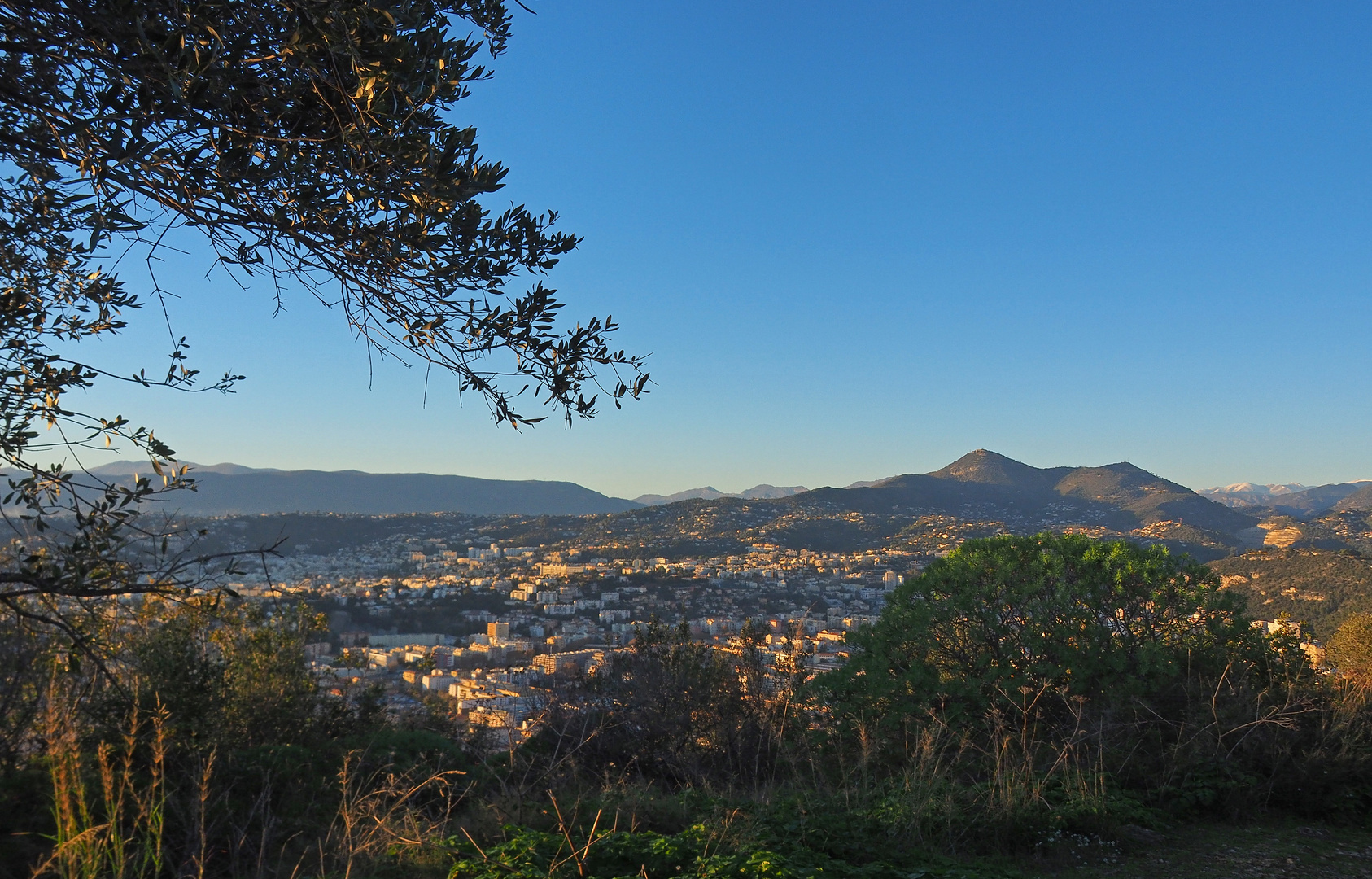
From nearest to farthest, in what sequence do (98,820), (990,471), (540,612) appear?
(98,820), (540,612), (990,471)

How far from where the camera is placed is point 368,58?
2.74 metres

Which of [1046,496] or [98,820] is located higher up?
[1046,496]

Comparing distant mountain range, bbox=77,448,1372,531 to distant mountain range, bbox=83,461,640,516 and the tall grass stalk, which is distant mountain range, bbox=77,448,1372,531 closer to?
distant mountain range, bbox=83,461,640,516

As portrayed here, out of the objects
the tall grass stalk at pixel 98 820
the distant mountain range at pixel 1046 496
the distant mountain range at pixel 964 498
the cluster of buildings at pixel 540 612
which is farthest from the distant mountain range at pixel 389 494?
the tall grass stalk at pixel 98 820

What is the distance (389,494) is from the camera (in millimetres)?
97375

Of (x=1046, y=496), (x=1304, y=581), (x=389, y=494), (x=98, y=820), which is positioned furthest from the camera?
(x=389, y=494)

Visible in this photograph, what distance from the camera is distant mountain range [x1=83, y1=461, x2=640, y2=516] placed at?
8162 cm

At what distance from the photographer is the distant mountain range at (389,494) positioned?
8162 cm

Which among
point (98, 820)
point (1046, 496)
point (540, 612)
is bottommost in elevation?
point (540, 612)

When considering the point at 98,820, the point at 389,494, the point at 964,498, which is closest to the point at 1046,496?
the point at 964,498

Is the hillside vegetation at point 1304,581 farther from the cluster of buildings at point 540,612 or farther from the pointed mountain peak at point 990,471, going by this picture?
the pointed mountain peak at point 990,471

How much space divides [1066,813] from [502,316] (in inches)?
172

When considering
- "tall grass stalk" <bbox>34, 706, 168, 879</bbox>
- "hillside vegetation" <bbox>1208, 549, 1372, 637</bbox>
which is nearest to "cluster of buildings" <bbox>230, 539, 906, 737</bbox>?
"tall grass stalk" <bbox>34, 706, 168, 879</bbox>

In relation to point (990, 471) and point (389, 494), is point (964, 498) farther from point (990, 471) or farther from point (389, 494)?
point (389, 494)
